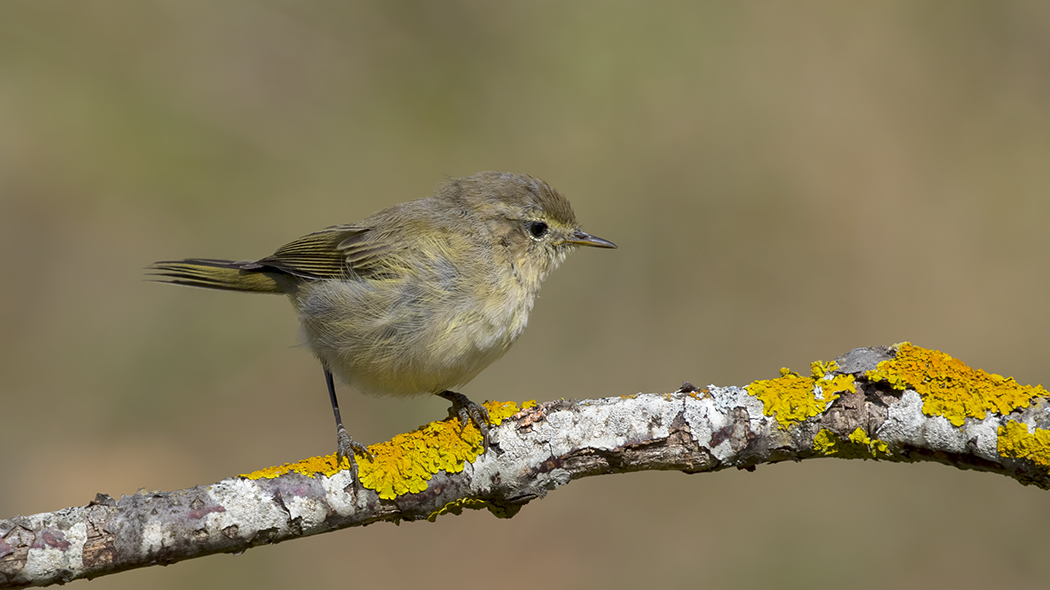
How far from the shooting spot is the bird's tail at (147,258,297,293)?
4848 millimetres

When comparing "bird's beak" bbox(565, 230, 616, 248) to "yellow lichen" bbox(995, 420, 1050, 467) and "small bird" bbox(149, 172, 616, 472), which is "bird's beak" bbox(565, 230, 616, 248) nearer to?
"small bird" bbox(149, 172, 616, 472)

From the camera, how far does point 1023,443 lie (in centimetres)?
305

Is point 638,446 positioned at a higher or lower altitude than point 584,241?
lower

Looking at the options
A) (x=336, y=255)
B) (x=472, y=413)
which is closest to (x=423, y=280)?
(x=336, y=255)

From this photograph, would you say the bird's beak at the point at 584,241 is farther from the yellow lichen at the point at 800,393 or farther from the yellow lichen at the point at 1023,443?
the yellow lichen at the point at 1023,443

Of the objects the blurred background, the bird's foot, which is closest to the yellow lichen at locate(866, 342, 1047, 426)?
the bird's foot

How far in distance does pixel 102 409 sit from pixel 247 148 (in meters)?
2.83

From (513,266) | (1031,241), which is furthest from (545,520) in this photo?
(1031,241)

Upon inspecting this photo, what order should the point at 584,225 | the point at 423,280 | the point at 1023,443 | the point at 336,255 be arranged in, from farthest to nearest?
the point at 584,225 < the point at 336,255 < the point at 423,280 < the point at 1023,443

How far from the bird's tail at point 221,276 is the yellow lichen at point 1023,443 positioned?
381 cm

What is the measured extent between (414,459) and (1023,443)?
245cm

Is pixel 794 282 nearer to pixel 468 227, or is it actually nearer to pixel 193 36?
pixel 468 227

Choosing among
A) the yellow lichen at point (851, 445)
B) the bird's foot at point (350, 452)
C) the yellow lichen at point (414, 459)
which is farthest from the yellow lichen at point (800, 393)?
the bird's foot at point (350, 452)

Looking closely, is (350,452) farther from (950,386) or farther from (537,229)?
(950,386)
